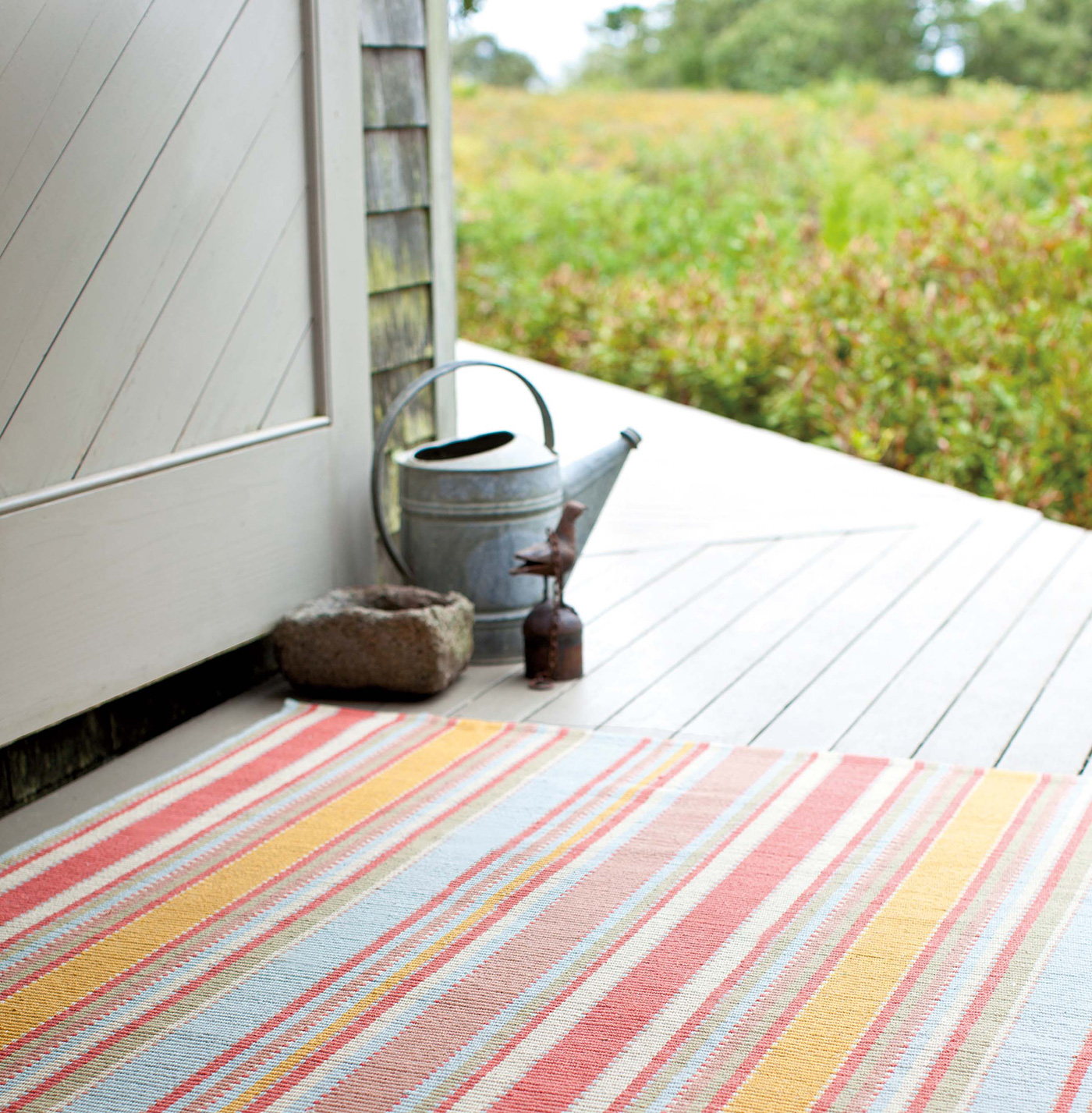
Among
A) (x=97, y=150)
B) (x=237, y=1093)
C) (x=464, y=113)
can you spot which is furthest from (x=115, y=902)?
(x=464, y=113)

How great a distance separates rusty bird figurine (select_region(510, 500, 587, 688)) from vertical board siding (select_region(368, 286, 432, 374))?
61 cm

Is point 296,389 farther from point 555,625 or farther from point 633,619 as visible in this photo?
point 633,619

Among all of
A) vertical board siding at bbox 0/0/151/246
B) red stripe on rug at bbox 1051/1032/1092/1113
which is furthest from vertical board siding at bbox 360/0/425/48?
red stripe on rug at bbox 1051/1032/1092/1113

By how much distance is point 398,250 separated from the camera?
10.3ft

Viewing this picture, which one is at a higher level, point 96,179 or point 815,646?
point 96,179

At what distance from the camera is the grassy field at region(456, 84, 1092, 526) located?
5.04 meters

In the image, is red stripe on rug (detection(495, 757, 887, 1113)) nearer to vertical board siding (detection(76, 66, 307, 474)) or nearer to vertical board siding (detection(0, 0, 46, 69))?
vertical board siding (detection(76, 66, 307, 474))

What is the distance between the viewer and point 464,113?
38.9 feet

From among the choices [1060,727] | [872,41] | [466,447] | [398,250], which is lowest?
[1060,727]

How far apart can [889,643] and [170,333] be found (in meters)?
1.66

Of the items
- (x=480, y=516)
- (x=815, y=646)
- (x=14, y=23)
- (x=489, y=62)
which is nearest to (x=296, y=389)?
(x=480, y=516)

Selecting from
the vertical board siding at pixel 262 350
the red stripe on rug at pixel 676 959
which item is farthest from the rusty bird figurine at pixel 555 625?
the red stripe on rug at pixel 676 959

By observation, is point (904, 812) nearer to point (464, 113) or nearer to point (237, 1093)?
point (237, 1093)

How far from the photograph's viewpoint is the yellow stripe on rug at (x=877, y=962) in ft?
4.84
